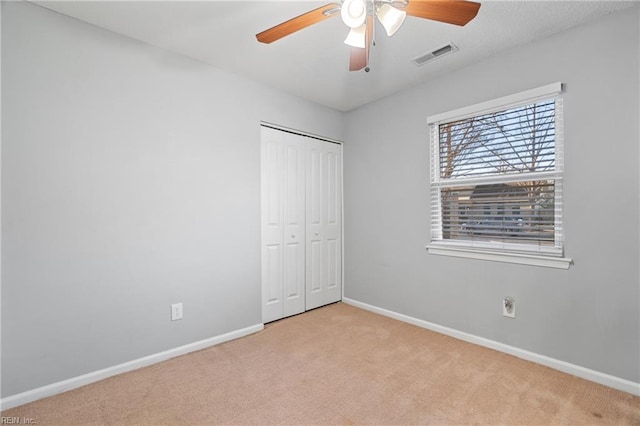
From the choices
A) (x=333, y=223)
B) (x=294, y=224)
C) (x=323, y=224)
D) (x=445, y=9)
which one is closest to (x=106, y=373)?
(x=294, y=224)

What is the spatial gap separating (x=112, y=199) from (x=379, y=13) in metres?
2.09

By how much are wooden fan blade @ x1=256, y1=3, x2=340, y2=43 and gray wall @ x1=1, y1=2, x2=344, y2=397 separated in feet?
3.95

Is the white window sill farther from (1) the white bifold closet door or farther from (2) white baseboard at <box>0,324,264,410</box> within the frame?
(2) white baseboard at <box>0,324,264,410</box>

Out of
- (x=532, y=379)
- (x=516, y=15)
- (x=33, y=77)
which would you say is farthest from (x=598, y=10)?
(x=33, y=77)

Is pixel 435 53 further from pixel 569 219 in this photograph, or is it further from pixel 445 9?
pixel 569 219

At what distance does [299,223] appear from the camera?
3.38 m

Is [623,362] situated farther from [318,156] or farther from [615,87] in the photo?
[318,156]

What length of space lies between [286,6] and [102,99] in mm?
1422

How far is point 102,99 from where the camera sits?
209 cm

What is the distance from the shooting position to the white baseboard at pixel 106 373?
179 centimetres

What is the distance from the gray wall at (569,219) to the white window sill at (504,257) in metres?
0.05

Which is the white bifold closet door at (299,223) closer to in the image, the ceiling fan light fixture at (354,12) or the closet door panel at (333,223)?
the closet door panel at (333,223)

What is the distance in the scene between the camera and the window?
2215 millimetres

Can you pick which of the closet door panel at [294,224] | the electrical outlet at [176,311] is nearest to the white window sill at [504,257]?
the closet door panel at [294,224]
